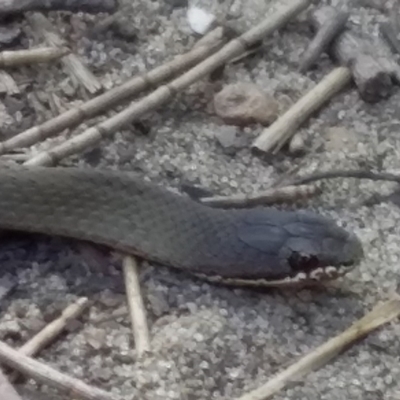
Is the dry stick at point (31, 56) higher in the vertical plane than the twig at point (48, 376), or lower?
higher

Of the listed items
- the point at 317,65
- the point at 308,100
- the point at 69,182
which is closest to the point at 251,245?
the point at 69,182

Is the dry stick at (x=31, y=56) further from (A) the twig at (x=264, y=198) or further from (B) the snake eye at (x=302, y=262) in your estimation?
(B) the snake eye at (x=302, y=262)

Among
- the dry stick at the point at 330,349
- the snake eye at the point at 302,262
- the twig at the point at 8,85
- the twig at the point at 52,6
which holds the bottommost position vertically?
the dry stick at the point at 330,349

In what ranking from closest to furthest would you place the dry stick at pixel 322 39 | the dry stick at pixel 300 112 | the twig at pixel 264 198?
the twig at pixel 264 198
the dry stick at pixel 300 112
the dry stick at pixel 322 39

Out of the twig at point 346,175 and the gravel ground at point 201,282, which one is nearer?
the gravel ground at point 201,282

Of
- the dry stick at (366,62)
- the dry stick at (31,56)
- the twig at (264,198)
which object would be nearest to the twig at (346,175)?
the twig at (264,198)

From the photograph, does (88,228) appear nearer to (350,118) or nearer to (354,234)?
(354,234)

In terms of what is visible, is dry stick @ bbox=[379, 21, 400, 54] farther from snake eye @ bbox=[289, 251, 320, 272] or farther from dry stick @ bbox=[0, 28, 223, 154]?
snake eye @ bbox=[289, 251, 320, 272]
